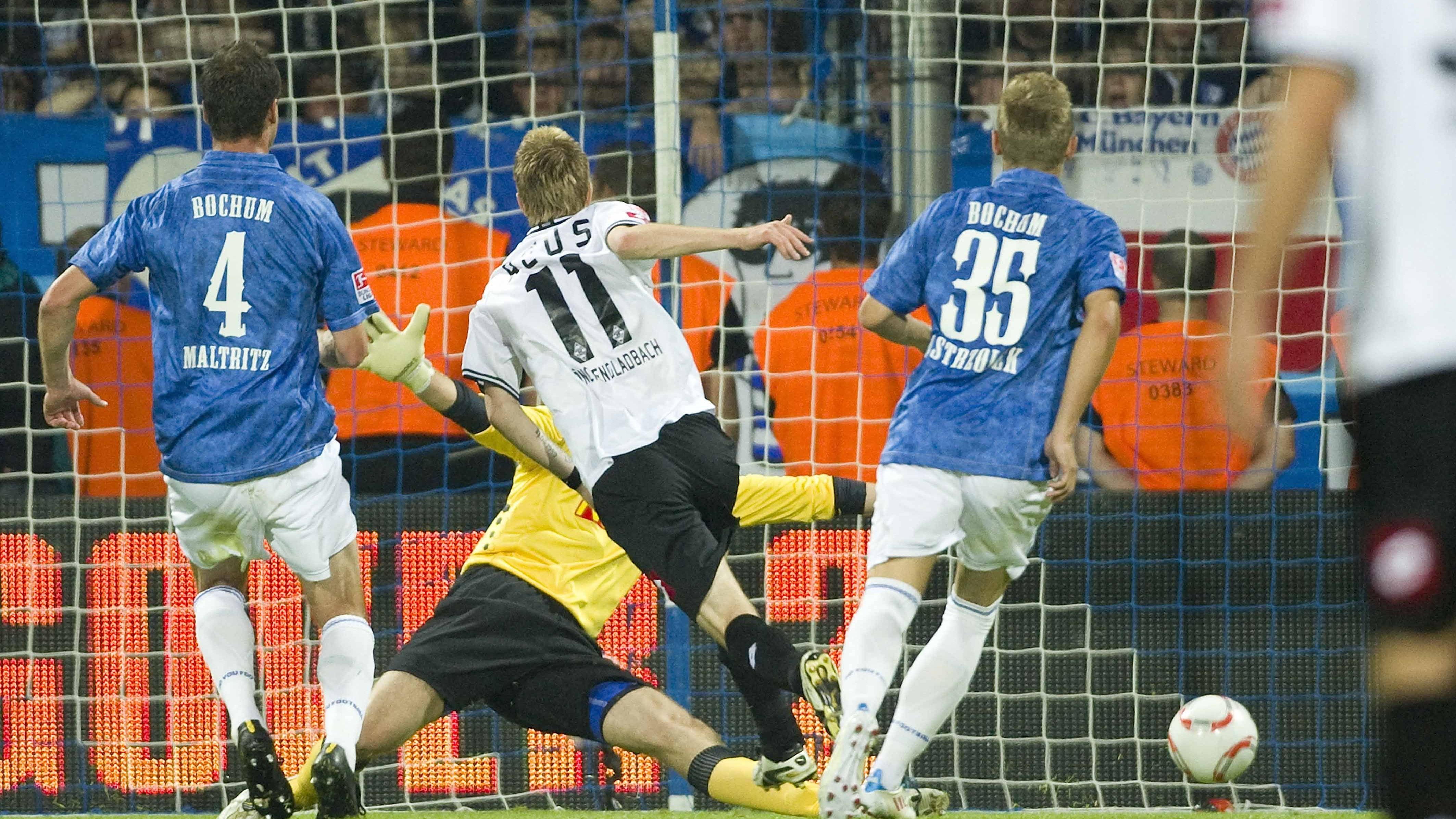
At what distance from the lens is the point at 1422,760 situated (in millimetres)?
1706

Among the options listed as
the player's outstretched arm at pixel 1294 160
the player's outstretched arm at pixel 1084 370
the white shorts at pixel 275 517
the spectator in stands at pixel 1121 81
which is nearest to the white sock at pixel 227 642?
the white shorts at pixel 275 517

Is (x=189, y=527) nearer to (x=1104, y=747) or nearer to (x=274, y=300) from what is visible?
(x=274, y=300)

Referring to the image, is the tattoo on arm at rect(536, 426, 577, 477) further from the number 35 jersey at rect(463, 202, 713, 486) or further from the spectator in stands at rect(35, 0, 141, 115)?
the spectator in stands at rect(35, 0, 141, 115)

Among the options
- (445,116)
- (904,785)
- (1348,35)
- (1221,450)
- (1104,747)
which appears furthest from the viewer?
(445,116)

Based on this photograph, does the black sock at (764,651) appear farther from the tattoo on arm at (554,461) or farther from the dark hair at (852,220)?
the dark hair at (852,220)

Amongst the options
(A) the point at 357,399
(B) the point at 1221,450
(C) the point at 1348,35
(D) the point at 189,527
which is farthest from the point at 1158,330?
(C) the point at 1348,35

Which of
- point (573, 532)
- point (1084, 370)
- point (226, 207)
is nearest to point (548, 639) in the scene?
point (573, 532)

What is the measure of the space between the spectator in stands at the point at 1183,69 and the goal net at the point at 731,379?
0.02 metres

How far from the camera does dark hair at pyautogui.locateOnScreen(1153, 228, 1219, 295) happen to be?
244 inches

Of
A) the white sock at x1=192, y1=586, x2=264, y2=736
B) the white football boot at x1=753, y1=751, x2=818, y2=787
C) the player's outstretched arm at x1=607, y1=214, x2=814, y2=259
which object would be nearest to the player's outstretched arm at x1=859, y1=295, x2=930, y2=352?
the player's outstretched arm at x1=607, y1=214, x2=814, y2=259

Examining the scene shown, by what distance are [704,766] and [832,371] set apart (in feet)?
6.45

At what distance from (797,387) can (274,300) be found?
229cm

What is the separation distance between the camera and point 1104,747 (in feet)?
17.3

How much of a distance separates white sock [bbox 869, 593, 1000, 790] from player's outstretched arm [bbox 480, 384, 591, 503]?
981 millimetres
